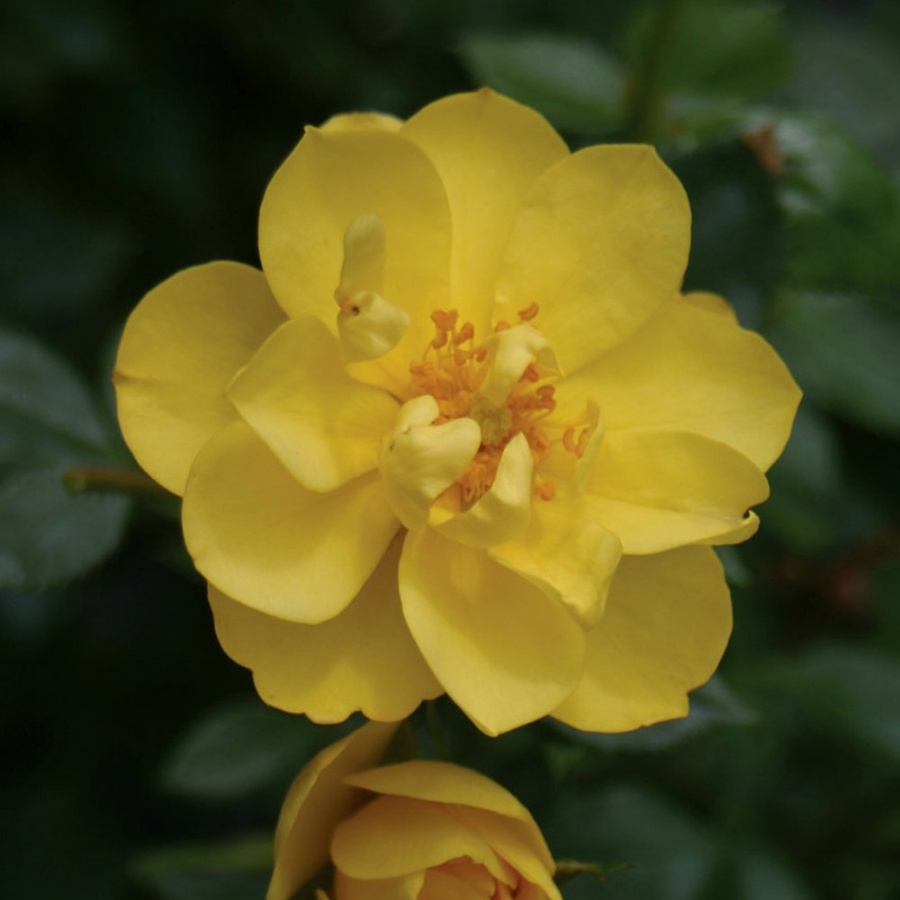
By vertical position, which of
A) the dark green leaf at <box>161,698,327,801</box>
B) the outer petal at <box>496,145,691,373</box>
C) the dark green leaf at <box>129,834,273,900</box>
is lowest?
the dark green leaf at <box>129,834,273,900</box>

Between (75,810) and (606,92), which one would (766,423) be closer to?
(606,92)

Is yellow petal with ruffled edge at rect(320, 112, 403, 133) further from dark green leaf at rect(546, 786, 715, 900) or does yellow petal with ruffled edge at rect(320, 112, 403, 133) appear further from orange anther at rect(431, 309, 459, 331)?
dark green leaf at rect(546, 786, 715, 900)

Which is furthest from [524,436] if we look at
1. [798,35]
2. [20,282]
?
[798,35]

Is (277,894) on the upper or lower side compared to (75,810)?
upper

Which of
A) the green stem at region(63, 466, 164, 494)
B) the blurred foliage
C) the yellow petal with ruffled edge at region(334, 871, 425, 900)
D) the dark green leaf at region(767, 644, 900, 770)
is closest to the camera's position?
the yellow petal with ruffled edge at region(334, 871, 425, 900)

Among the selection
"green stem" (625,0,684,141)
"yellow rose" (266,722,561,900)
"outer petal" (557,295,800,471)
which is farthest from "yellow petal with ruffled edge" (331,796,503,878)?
"green stem" (625,0,684,141)

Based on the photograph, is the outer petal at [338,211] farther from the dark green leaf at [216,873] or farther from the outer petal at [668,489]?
the dark green leaf at [216,873]
